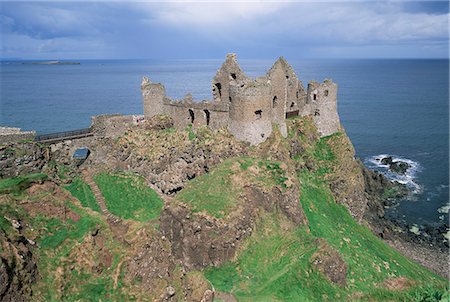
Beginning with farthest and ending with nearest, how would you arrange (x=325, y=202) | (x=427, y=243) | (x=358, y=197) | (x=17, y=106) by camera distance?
(x=17, y=106)
(x=427, y=243)
(x=358, y=197)
(x=325, y=202)

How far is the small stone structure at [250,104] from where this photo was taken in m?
38.5

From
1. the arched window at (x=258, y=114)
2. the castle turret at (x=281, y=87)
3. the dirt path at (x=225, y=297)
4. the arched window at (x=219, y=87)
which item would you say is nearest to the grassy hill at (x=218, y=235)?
the dirt path at (x=225, y=297)

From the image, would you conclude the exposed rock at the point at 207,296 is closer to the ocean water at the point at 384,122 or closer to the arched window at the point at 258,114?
the arched window at the point at 258,114

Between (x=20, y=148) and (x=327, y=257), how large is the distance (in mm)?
27839

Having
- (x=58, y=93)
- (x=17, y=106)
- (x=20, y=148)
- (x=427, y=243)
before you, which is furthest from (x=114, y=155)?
(x=58, y=93)

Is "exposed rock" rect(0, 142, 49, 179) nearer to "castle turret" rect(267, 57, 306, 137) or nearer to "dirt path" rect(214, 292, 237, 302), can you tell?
"dirt path" rect(214, 292, 237, 302)

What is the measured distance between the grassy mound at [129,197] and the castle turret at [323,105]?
22.1m

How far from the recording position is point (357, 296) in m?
30.5

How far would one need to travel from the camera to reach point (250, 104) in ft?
125

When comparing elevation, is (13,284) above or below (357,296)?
above

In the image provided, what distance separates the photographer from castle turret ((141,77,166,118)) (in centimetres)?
4400

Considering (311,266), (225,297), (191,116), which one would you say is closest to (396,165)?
(191,116)

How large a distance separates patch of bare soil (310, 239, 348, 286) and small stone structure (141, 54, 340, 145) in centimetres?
1308

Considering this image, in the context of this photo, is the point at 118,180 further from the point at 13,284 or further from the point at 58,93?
the point at 58,93
